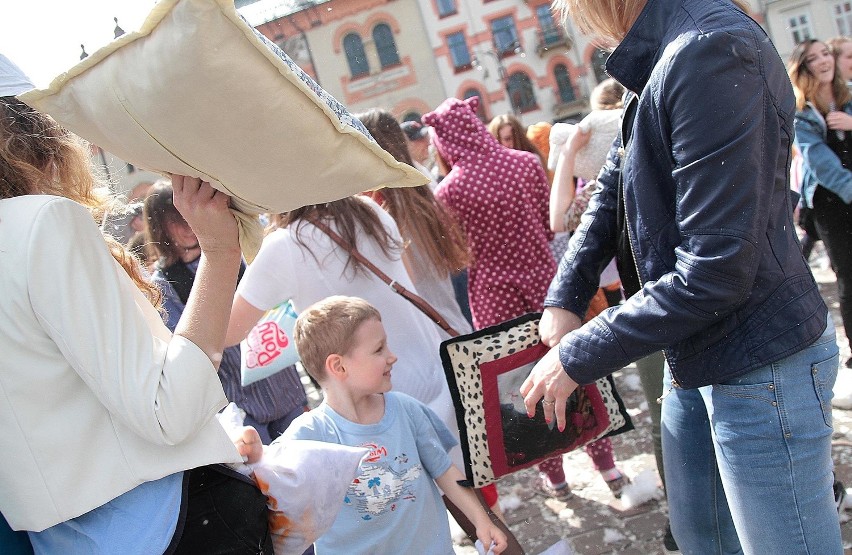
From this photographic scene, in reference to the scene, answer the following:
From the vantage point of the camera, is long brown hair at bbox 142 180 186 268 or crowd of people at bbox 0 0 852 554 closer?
crowd of people at bbox 0 0 852 554

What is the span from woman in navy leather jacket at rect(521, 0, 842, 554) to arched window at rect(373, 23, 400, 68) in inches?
1343

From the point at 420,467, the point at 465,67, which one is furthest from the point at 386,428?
the point at 465,67

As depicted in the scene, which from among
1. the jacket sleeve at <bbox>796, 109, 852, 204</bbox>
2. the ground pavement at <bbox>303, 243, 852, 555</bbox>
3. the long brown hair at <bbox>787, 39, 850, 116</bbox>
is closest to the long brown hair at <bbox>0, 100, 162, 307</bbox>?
the ground pavement at <bbox>303, 243, 852, 555</bbox>

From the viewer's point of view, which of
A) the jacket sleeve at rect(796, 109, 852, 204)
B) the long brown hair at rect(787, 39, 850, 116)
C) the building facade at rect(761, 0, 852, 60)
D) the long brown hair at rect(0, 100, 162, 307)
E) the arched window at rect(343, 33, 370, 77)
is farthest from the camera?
the arched window at rect(343, 33, 370, 77)

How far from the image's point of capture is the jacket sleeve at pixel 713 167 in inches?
61.6

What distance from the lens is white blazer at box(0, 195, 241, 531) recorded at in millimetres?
1349

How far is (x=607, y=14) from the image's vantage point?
73.7 inches

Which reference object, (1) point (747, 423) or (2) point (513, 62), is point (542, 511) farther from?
(2) point (513, 62)

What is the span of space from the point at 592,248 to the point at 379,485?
3.21ft

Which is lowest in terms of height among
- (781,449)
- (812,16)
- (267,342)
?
(781,449)

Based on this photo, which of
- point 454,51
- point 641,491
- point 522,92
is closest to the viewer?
point 641,491

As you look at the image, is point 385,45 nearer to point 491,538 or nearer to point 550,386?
point 491,538

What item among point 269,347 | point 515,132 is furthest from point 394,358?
point 515,132

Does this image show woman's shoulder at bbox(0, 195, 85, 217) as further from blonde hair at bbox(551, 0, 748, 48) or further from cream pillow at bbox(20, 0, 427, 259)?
blonde hair at bbox(551, 0, 748, 48)
